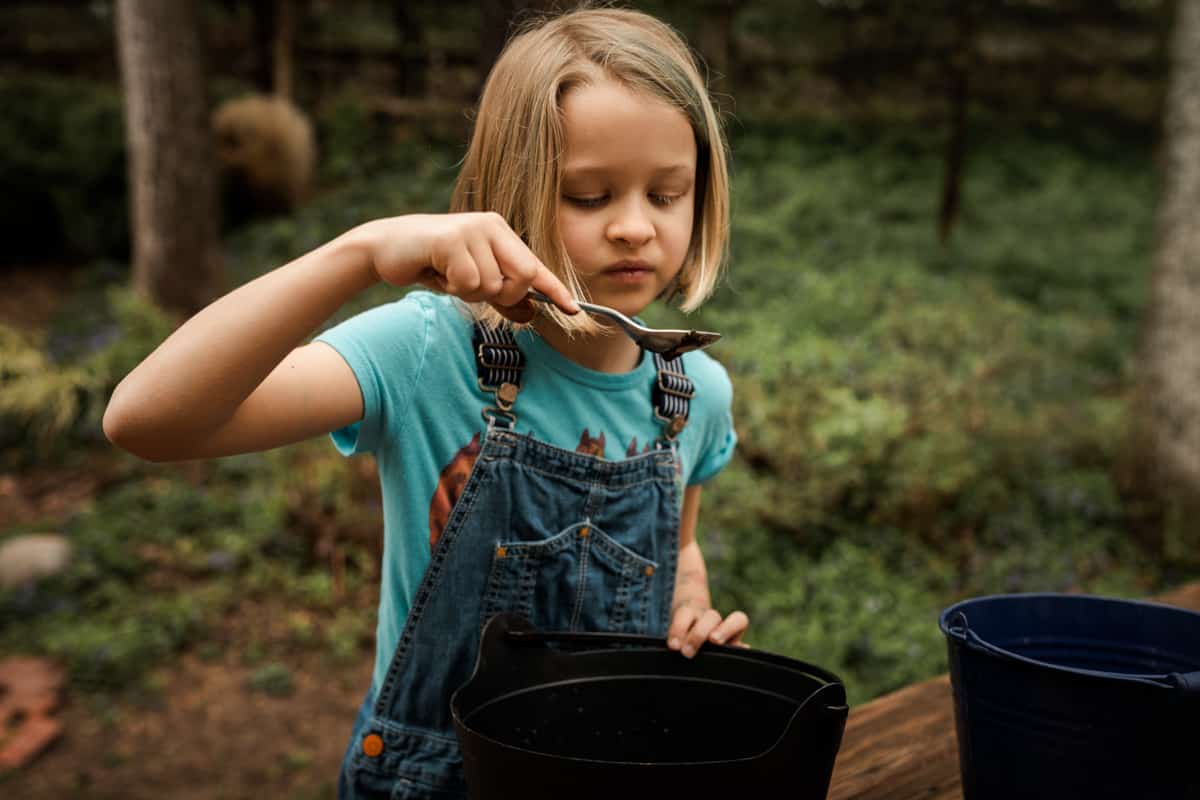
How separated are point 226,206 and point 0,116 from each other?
6.04ft

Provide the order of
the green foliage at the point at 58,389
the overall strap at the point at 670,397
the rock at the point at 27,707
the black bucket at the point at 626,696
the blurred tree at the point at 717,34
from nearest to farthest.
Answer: the black bucket at the point at 626,696 → the overall strap at the point at 670,397 → the rock at the point at 27,707 → the green foliage at the point at 58,389 → the blurred tree at the point at 717,34

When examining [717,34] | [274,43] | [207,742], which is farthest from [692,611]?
[274,43]

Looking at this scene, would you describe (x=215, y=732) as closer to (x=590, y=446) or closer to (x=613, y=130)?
(x=590, y=446)

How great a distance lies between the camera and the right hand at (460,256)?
1.02m

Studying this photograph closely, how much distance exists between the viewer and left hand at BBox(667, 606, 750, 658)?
4.01 ft

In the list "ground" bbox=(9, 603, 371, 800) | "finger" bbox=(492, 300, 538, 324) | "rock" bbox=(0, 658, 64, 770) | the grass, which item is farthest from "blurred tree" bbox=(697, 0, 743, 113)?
"finger" bbox=(492, 300, 538, 324)

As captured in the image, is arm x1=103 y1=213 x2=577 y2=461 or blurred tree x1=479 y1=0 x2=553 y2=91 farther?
blurred tree x1=479 y1=0 x2=553 y2=91

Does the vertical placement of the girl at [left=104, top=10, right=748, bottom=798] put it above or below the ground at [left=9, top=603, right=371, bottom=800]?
above

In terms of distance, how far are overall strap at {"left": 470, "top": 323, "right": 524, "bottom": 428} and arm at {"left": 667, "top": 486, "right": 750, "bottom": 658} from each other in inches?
13.7

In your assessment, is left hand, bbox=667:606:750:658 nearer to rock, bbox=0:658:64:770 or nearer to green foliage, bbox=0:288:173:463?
rock, bbox=0:658:64:770

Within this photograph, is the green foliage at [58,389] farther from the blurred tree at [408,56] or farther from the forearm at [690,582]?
the blurred tree at [408,56]

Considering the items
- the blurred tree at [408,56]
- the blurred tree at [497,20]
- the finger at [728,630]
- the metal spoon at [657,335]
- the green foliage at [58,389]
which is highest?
the blurred tree at [408,56]

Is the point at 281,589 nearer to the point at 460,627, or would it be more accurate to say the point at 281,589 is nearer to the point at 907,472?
the point at 907,472

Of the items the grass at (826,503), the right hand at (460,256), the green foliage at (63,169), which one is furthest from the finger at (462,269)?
the green foliage at (63,169)
